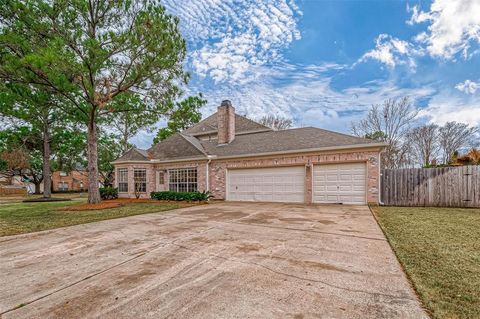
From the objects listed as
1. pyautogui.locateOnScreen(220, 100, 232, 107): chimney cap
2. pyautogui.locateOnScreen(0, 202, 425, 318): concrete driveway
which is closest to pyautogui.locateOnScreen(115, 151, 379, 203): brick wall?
pyautogui.locateOnScreen(220, 100, 232, 107): chimney cap

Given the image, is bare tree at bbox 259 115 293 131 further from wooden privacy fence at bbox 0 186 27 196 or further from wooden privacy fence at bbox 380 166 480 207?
wooden privacy fence at bbox 0 186 27 196

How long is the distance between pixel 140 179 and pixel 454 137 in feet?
102

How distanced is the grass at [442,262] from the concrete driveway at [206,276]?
198 millimetres

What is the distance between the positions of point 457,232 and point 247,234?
16.0ft

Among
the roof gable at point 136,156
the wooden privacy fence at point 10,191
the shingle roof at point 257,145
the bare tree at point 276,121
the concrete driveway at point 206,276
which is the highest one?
the bare tree at point 276,121

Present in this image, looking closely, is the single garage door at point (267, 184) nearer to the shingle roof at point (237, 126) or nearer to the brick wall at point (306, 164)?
the brick wall at point (306, 164)

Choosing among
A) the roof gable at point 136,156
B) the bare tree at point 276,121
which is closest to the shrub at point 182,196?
the roof gable at point 136,156

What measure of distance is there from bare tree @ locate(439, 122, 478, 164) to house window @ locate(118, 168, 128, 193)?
1175 inches

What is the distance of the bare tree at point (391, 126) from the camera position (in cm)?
2253

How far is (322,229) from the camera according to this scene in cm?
575

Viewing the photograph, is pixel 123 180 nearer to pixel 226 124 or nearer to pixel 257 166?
pixel 226 124

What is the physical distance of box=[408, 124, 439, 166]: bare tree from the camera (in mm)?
25047

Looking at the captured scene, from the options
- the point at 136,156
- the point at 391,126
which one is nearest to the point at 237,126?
the point at 136,156

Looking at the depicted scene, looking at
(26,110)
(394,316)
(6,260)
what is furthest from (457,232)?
(26,110)
